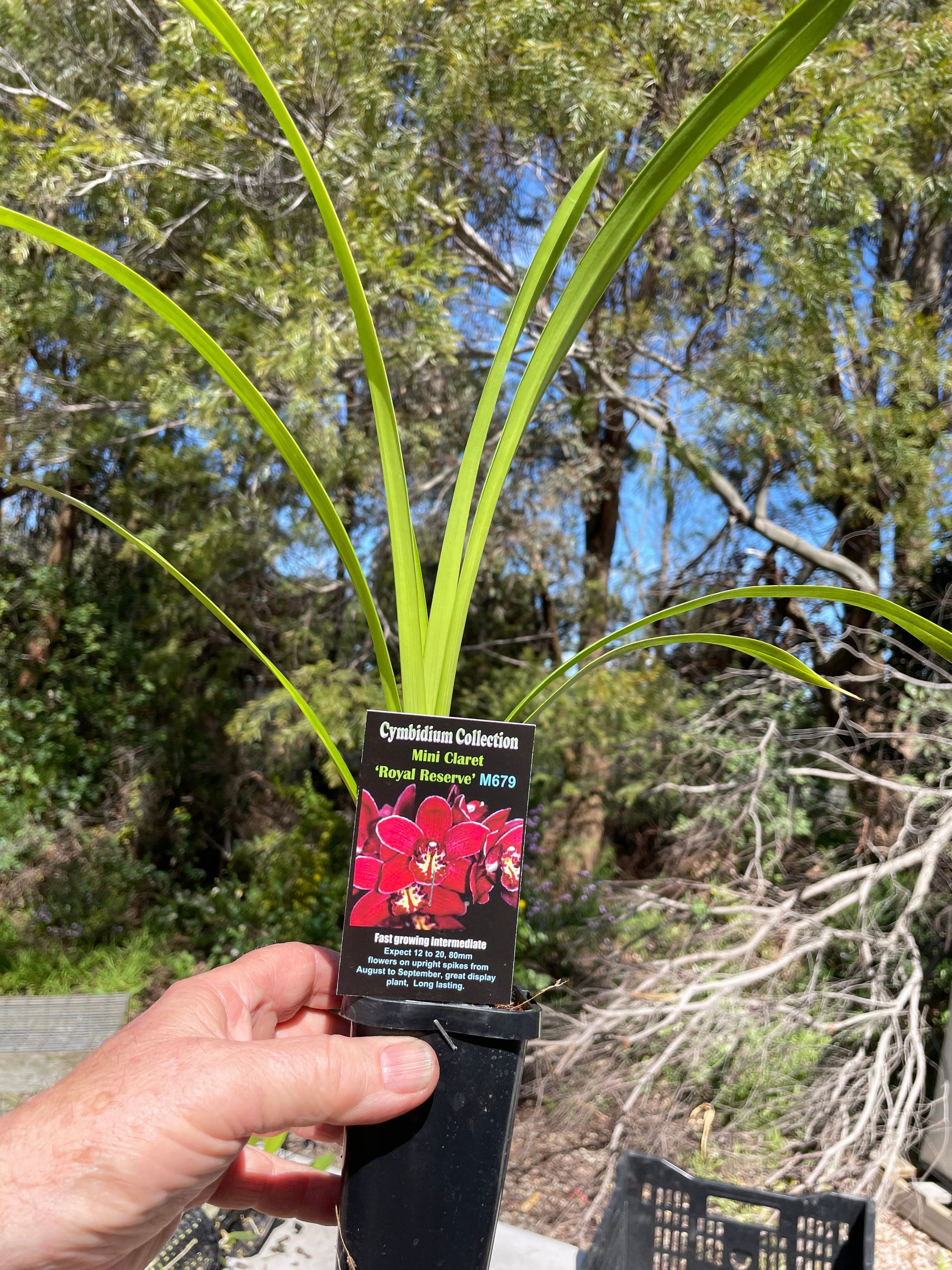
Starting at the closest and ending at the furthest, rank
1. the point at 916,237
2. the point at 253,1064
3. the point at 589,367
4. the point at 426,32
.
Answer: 1. the point at 253,1064
2. the point at 426,32
3. the point at 589,367
4. the point at 916,237

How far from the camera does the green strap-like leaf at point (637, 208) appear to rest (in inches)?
21.5

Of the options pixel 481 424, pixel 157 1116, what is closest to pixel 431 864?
pixel 157 1116

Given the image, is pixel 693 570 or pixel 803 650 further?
pixel 693 570

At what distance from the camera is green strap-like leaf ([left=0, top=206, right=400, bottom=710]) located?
0.65 meters

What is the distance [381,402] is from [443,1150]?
0.67 metres

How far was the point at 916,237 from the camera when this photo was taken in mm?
3271

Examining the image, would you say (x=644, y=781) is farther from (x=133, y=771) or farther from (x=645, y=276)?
(x=133, y=771)

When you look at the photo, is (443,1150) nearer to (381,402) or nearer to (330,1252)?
(381,402)

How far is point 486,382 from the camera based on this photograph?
76 cm

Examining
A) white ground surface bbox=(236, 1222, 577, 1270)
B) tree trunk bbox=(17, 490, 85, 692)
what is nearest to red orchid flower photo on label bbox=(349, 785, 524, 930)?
white ground surface bbox=(236, 1222, 577, 1270)

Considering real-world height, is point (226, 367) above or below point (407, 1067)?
above

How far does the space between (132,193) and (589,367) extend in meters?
1.82

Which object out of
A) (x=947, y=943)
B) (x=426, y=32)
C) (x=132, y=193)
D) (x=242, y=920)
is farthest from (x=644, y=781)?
(x=132, y=193)

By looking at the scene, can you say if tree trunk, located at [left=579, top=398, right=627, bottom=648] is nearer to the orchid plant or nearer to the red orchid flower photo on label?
the orchid plant
